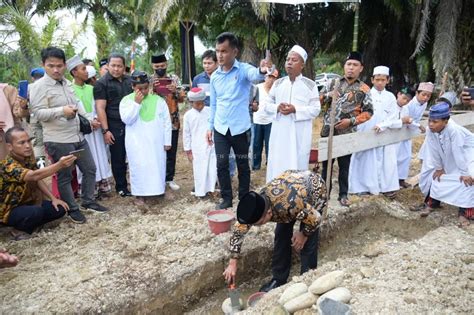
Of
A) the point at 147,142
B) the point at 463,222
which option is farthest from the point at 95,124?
the point at 463,222

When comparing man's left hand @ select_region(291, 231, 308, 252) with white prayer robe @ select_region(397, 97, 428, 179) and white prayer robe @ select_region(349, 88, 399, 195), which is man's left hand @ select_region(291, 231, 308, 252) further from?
white prayer robe @ select_region(397, 97, 428, 179)

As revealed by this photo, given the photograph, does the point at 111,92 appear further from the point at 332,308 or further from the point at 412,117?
the point at 412,117

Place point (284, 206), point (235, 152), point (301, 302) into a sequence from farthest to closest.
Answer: point (235, 152)
point (284, 206)
point (301, 302)

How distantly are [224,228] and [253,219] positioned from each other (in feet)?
5.02

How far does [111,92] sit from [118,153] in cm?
77

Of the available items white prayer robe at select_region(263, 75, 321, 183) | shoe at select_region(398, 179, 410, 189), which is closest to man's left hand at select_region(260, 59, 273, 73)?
white prayer robe at select_region(263, 75, 321, 183)

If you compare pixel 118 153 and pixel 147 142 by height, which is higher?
pixel 147 142

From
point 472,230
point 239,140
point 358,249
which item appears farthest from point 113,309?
point 472,230

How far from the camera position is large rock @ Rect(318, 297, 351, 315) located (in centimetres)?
234

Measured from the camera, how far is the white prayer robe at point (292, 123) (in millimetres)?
4363

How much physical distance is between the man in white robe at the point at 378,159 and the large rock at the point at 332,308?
3.05 metres

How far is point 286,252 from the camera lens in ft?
11.0

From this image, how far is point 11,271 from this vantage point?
337 centimetres

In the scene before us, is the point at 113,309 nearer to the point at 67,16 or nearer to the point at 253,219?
the point at 253,219
